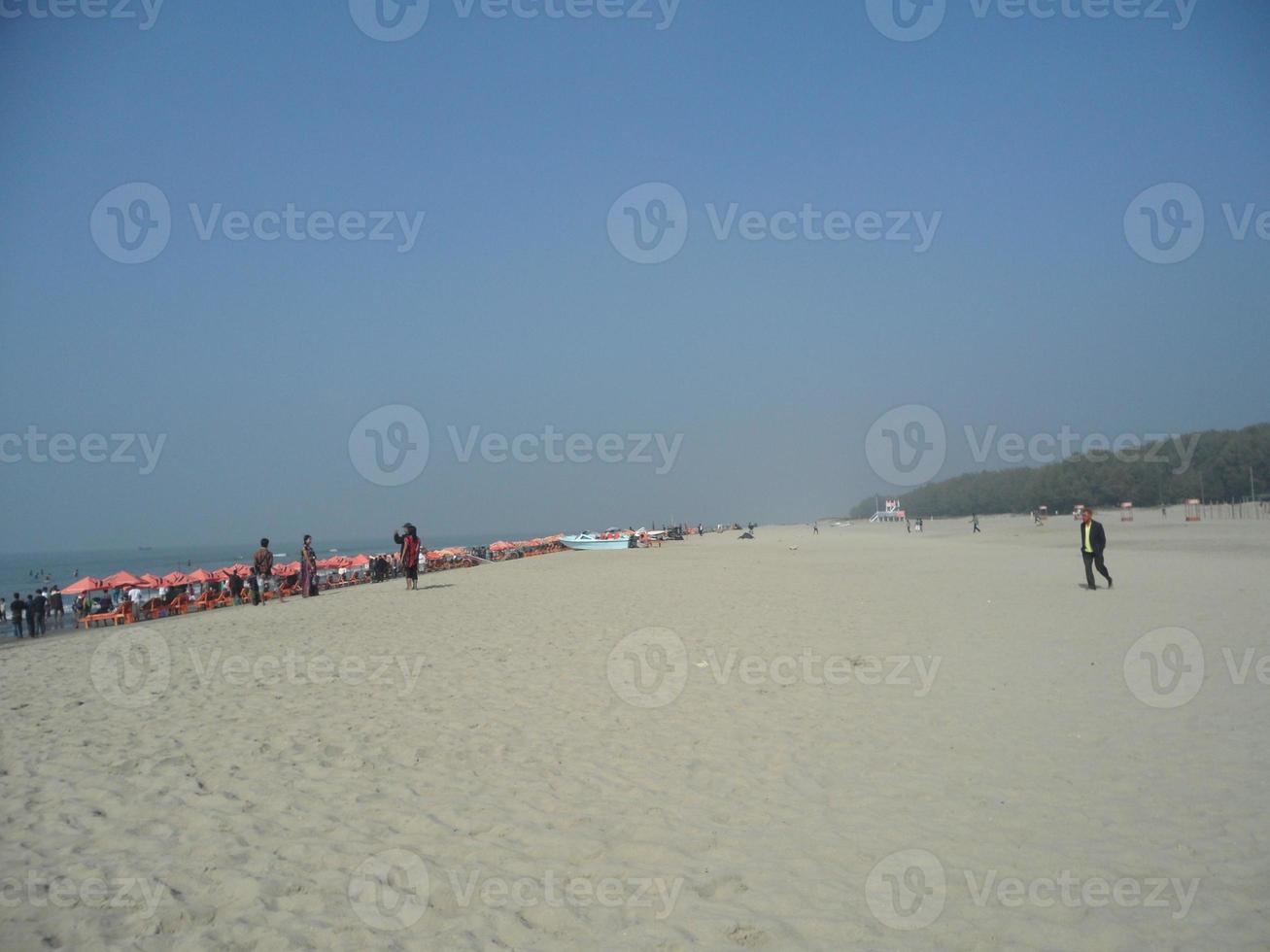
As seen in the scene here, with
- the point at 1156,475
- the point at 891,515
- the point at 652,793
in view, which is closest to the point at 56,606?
the point at 652,793

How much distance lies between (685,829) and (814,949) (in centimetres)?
140

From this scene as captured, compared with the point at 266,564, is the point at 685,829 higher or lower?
lower

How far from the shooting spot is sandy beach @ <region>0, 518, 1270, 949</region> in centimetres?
387

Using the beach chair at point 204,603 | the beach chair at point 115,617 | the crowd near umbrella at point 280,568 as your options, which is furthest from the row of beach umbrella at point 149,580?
the beach chair at point 115,617

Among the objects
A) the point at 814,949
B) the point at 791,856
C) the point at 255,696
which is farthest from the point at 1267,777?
the point at 255,696

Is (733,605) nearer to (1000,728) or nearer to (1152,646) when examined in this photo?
(1152,646)

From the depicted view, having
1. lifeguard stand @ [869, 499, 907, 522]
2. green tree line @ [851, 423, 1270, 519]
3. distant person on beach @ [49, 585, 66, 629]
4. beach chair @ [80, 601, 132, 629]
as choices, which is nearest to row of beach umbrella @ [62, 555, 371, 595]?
distant person on beach @ [49, 585, 66, 629]

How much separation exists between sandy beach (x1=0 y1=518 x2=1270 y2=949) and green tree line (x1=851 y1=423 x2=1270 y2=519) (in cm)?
7407

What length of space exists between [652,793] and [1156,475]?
91690 millimetres

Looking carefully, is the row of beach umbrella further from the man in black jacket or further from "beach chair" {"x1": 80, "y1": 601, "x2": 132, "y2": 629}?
the man in black jacket

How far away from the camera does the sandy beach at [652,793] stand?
3869 millimetres

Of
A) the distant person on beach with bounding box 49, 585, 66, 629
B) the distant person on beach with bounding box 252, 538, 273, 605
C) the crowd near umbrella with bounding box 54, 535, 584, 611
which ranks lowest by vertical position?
the distant person on beach with bounding box 49, 585, 66, 629

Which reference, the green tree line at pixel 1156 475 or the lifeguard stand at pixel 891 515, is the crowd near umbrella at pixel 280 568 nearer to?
the green tree line at pixel 1156 475

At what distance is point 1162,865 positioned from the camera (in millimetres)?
4289
